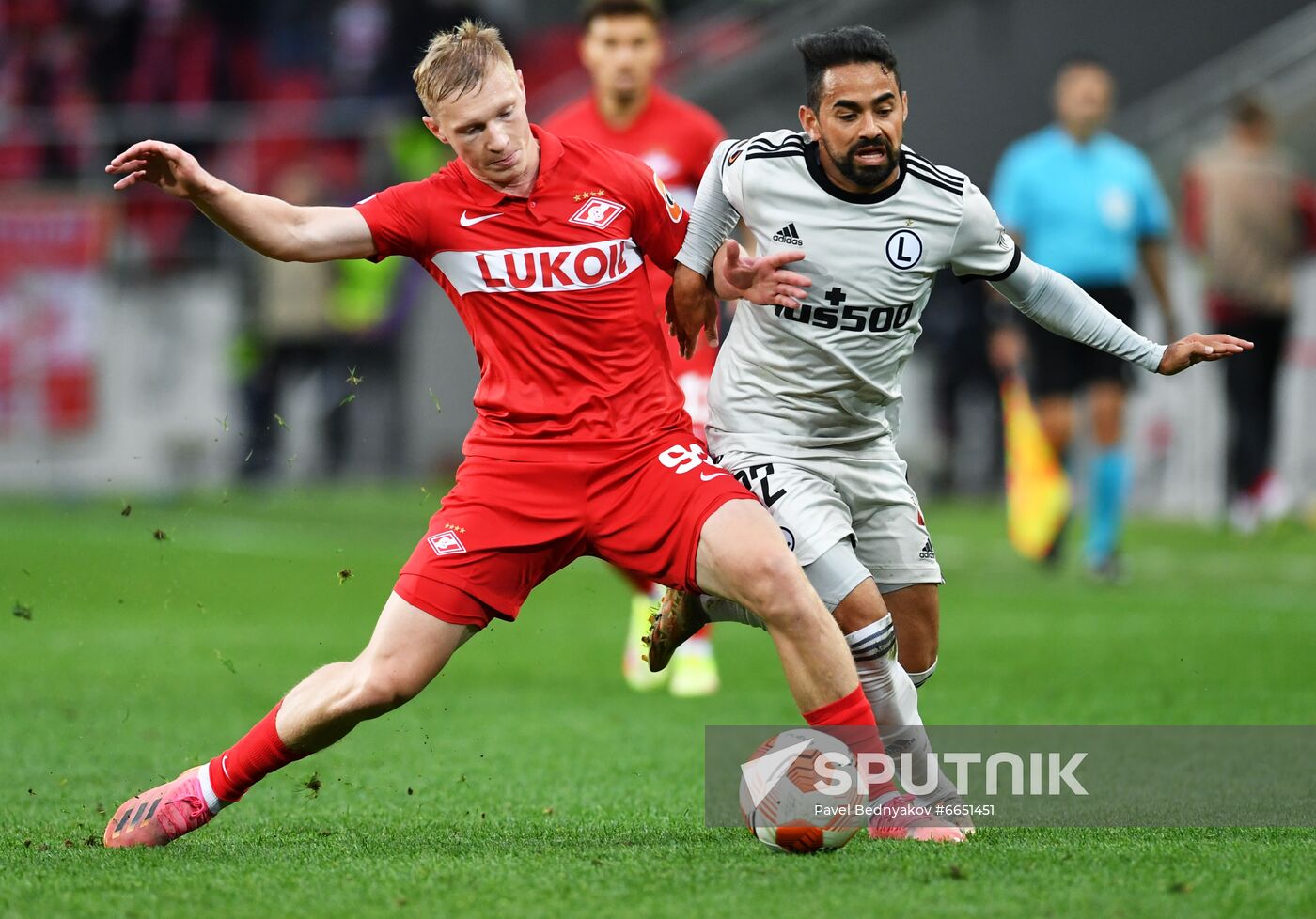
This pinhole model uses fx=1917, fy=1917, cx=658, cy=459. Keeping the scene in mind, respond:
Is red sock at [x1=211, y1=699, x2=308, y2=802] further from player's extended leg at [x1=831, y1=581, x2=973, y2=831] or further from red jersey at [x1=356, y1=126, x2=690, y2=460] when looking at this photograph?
player's extended leg at [x1=831, y1=581, x2=973, y2=831]

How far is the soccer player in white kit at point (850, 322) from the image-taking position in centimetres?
500

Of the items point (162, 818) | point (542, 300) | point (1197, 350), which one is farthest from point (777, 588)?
point (162, 818)

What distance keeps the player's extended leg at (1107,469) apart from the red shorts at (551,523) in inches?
269

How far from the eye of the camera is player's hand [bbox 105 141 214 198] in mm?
4715

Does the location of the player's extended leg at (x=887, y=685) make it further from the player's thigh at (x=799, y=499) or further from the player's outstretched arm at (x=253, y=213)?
the player's outstretched arm at (x=253, y=213)

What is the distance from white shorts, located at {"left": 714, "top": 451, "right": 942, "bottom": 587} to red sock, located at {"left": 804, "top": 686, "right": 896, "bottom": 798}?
43 centimetres

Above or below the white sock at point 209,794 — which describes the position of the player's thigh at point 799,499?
above

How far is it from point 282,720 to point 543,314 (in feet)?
4.09

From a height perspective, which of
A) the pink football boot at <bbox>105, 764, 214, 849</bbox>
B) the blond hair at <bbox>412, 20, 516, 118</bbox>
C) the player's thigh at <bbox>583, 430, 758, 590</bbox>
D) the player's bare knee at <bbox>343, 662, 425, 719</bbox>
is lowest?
the pink football boot at <bbox>105, 764, 214, 849</bbox>

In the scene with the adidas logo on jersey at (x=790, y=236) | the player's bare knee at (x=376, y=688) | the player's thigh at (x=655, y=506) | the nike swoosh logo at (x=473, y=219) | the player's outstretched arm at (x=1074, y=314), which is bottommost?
the player's bare knee at (x=376, y=688)

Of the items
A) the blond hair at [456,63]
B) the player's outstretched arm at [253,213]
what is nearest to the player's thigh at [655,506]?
the player's outstretched arm at [253,213]

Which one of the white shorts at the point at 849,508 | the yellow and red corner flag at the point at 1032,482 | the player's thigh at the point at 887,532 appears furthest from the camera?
the yellow and red corner flag at the point at 1032,482

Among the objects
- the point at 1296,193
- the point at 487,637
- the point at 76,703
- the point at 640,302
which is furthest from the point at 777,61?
the point at 640,302

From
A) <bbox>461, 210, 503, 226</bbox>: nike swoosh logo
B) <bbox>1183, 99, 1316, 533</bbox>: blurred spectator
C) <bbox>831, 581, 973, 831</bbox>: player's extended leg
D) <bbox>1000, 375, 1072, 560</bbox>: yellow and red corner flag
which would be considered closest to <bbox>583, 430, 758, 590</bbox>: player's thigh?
<bbox>831, 581, 973, 831</bbox>: player's extended leg
